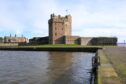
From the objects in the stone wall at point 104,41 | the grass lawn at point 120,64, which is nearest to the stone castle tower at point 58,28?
the stone wall at point 104,41

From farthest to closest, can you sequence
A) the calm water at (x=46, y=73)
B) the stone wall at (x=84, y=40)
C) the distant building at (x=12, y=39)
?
the distant building at (x=12, y=39) < the stone wall at (x=84, y=40) < the calm water at (x=46, y=73)

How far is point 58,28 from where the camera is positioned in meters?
110

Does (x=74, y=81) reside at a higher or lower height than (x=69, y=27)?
lower

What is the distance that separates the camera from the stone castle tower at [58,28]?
109438mm

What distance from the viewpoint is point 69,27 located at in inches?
4496

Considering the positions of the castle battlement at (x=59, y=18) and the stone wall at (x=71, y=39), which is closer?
the stone wall at (x=71, y=39)

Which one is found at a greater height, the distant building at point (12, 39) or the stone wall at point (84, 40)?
the distant building at point (12, 39)

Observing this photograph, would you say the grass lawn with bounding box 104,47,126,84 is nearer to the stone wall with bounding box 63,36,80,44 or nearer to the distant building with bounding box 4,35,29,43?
the stone wall with bounding box 63,36,80,44

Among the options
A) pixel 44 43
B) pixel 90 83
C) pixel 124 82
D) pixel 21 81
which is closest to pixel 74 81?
pixel 90 83

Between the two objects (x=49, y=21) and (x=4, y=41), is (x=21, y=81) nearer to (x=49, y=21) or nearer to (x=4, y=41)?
(x=49, y=21)

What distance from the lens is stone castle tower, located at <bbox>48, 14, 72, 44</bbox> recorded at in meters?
109

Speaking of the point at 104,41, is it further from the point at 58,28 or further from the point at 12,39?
the point at 12,39

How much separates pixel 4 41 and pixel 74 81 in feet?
466

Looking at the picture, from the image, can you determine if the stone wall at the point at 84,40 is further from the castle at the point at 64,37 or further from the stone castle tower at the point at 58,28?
the stone castle tower at the point at 58,28
